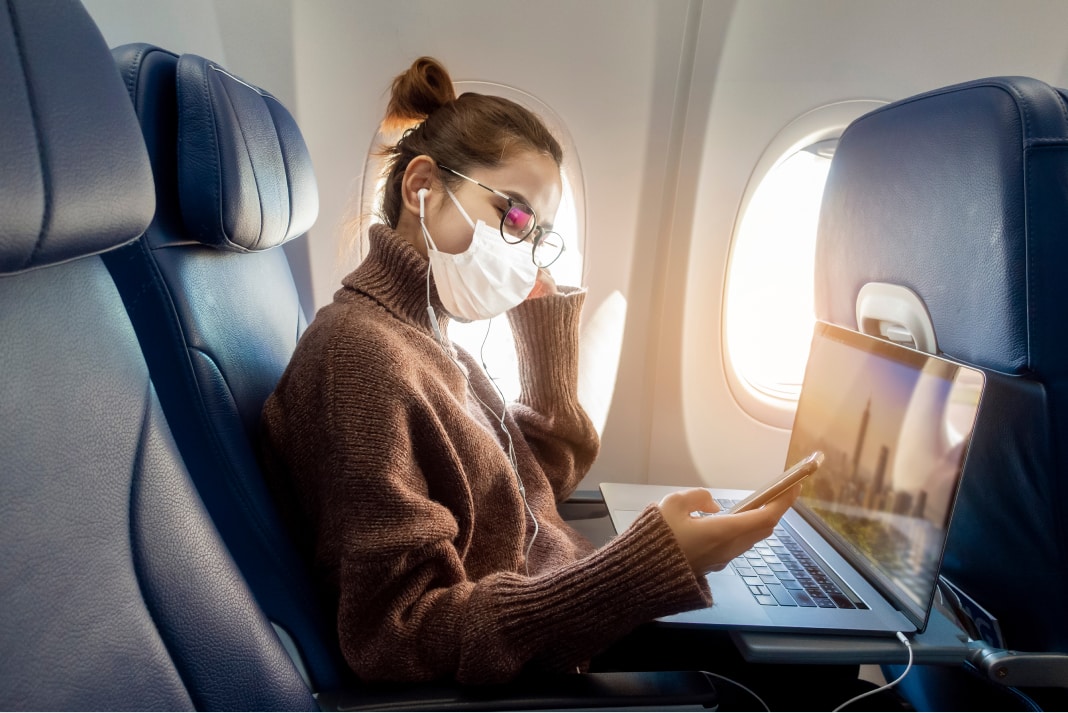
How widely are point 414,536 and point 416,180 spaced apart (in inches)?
25.6

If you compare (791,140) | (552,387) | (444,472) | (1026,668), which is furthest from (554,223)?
(1026,668)

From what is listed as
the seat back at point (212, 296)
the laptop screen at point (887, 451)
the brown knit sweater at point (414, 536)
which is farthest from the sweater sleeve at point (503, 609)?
the laptop screen at point (887, 451)

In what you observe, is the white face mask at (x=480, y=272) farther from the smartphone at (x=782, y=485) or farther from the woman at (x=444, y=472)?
the smartphone at (x=782, y=485)

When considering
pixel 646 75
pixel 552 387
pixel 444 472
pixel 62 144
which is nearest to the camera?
pixel 62 144

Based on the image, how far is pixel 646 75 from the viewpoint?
67.5 inches

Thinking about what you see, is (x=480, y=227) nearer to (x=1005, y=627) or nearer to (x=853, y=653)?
(x=853, y=653)

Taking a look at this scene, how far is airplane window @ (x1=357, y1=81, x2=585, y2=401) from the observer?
5.59 feet

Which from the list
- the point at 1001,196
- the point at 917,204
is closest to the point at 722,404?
the point at 917,204

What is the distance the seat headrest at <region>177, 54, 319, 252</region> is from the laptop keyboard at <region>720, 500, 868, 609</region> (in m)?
0.95

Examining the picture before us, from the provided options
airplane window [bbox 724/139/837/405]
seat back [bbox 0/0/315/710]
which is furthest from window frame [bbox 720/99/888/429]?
seat back [bbox 0/0/315/710]

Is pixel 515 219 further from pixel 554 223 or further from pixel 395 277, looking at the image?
pixel 554 223

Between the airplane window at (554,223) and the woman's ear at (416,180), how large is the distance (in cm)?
40

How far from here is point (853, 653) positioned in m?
0.91

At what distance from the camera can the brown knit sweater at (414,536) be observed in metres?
0.86
